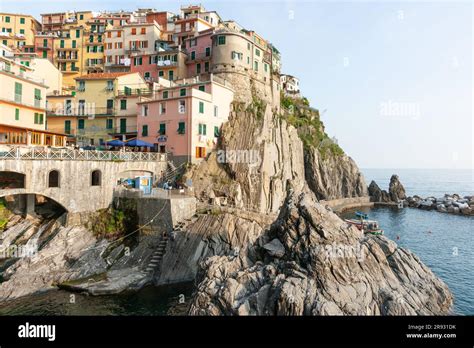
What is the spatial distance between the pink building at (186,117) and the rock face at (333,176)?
107ft

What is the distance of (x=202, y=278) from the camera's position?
19875mm

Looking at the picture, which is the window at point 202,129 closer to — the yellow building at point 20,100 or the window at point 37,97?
the yellow building at point 20,100

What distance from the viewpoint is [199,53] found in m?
55.4

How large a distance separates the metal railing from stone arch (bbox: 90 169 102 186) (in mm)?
1476

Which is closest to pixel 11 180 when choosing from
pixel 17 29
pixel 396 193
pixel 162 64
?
pixel 162 64

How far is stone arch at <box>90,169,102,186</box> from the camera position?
36031 millimetres

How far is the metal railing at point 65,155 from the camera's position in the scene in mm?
30358

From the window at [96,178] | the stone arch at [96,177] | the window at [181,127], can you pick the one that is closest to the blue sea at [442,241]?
the window at [181,127]

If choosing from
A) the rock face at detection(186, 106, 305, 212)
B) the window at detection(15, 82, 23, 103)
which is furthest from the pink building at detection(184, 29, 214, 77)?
the window at detection(15, 82, 23, 103)

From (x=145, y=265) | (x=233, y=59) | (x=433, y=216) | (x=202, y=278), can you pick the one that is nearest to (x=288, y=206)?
(x=202, y=278)

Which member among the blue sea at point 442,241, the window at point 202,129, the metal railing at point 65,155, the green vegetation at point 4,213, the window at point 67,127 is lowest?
the blue sea at point 442,241

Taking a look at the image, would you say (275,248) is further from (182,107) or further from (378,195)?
(378,195)

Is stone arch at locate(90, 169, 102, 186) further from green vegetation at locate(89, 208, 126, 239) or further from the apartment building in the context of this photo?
the apartment building

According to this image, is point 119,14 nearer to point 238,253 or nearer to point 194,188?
point 194,188
